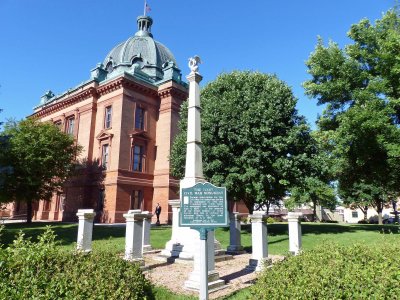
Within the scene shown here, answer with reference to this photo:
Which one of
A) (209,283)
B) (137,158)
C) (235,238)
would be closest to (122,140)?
(137,158)

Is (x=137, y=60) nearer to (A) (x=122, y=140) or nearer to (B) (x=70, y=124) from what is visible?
(B) (x=70, y=124)

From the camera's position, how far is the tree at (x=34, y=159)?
25.3m

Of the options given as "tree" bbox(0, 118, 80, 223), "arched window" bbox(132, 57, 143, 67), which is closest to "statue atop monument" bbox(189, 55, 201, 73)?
"tree" bbox(0, 118, 80, 223)

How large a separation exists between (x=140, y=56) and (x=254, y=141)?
23.7 m

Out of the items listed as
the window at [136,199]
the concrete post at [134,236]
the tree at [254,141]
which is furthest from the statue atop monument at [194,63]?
the window at [136,199]

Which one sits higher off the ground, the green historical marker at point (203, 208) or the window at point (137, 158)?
the window at point (137, 158)

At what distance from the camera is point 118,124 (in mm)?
30047

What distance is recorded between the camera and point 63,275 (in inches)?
165

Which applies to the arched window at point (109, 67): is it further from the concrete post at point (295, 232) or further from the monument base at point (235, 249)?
the concrete post at point (295, 232)

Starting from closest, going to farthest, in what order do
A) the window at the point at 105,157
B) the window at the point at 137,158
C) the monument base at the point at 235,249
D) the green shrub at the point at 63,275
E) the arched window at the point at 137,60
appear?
the green shrub at the point at 63,275 → the monument base at the point at 235,249 → the window at the point at 105,157 → the window at the point at 137,158 → the arched window at the point at 137,60

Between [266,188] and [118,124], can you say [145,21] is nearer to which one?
[118,124]

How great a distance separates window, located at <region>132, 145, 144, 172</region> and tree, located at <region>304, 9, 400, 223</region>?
1708cm

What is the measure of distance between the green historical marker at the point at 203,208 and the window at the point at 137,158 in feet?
82.6

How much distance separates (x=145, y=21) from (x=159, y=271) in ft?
Result: 133
